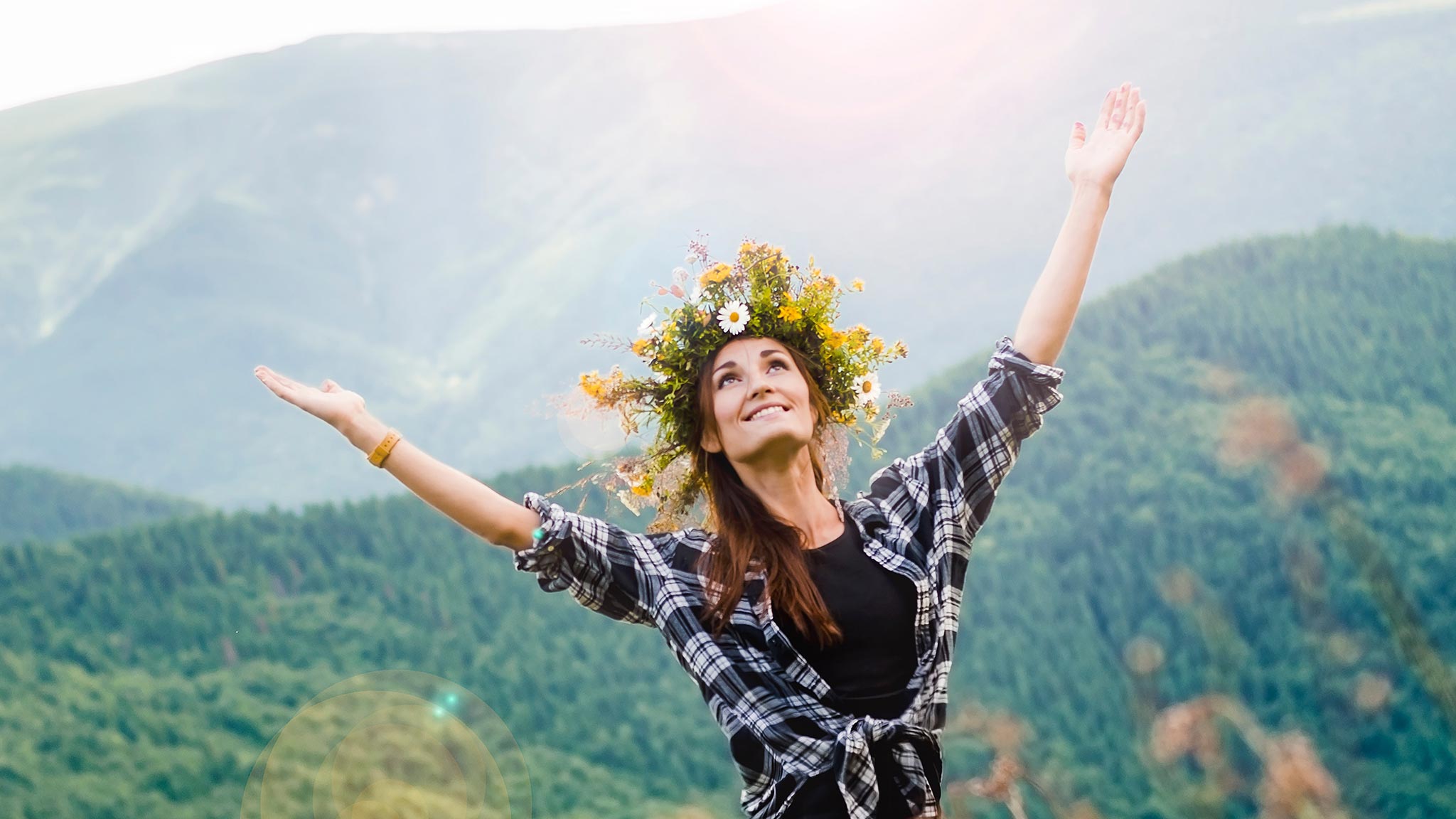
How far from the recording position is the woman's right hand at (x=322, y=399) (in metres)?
2.07

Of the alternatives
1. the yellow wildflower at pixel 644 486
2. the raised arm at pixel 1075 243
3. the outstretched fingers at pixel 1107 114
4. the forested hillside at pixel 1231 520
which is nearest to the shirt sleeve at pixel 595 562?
the yellow wildflower at pixel 644 486

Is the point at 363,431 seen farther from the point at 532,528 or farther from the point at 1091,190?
the point at 1091,190

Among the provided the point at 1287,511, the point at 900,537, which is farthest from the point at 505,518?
the point at 1287,511

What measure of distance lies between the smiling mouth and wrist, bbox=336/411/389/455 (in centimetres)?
64

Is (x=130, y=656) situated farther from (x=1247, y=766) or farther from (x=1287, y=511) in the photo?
(x=1287, y=511)

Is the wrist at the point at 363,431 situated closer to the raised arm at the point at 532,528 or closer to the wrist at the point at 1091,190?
the raised arm at the point at 532,528

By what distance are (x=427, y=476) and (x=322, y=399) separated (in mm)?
208

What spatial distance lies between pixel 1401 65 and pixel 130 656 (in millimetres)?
25978

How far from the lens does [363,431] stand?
2.09 m

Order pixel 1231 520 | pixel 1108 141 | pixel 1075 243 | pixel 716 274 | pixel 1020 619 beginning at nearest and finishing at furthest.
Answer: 1. pixel 1075 243
2. pixel 1108 141
3. pixel 716 274
4. pixel 1020 619
5. pixel 1231 520

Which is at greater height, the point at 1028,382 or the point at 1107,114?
the point at 1107,114

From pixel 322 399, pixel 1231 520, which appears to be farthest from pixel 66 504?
pixel 322 399

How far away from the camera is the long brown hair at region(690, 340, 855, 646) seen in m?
2.11

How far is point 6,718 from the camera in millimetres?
12375
